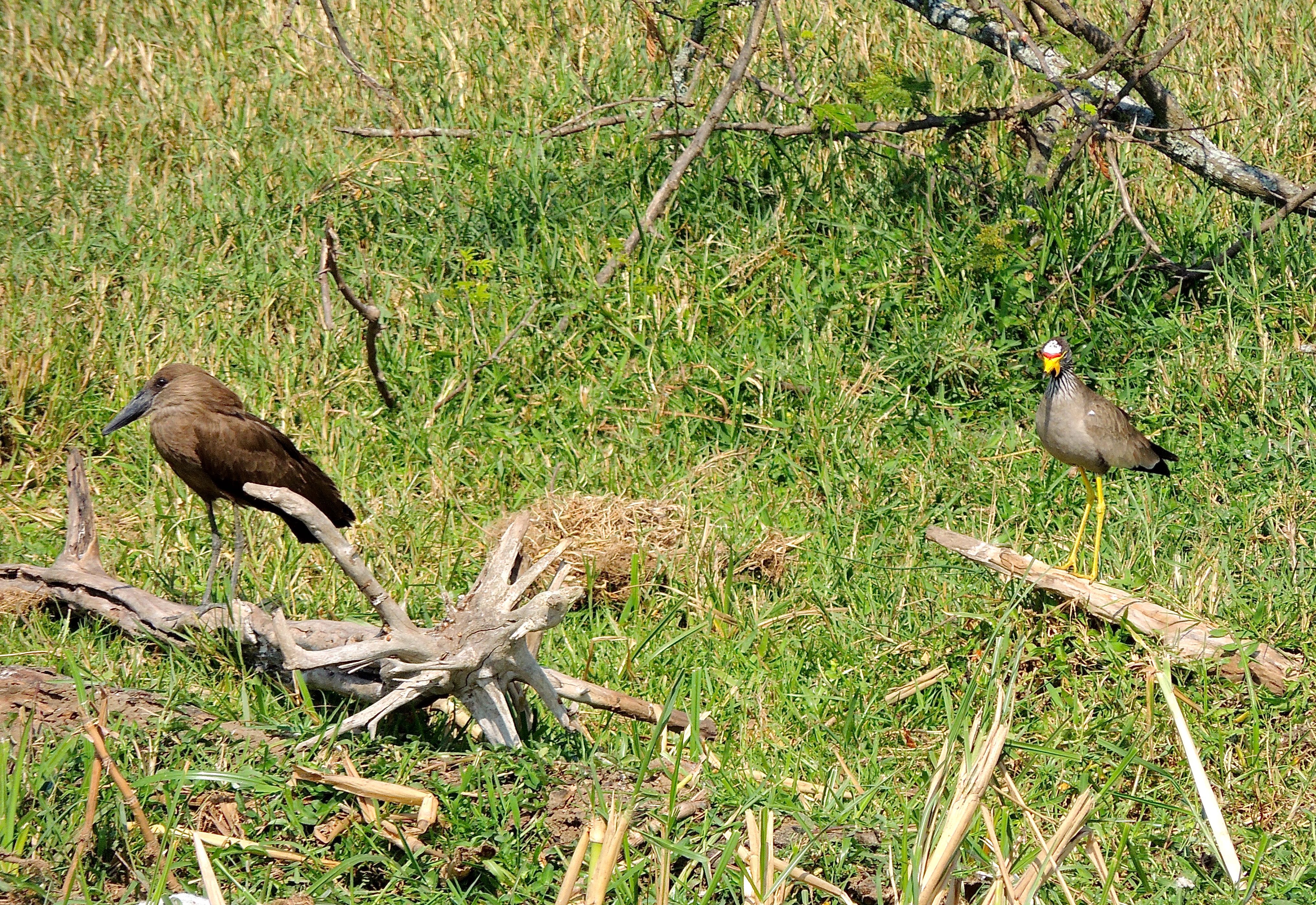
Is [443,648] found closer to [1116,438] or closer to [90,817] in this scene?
[90,817]

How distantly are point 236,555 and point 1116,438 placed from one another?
136 inches

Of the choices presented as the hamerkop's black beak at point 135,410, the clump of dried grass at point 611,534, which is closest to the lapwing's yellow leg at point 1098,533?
the clump of dried grass at point 611,534

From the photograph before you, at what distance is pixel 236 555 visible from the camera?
5102 millimetres

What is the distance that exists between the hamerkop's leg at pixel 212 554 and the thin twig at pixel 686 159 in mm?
2285

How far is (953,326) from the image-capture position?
648 centimetres

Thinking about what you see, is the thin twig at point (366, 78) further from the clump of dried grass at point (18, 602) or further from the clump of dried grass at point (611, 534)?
the clump of dried grass at point (18, 602)

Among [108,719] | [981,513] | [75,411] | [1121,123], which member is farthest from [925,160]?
[108,719]

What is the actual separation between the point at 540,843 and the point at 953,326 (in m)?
3.85

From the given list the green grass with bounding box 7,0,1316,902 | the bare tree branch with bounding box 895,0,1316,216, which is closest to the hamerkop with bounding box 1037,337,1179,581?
the green grass with bounding box 7,0,1316,902

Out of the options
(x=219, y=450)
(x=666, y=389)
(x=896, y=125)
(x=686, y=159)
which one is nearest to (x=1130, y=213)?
(x=896, y=125)

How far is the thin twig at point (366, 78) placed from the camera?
7266mm

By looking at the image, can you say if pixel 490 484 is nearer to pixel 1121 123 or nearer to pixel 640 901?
pixel 640 901

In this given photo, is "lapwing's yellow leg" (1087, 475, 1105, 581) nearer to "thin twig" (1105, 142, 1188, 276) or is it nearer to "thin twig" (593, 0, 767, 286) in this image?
"thin twig" (1105, 142, 1188, 276)

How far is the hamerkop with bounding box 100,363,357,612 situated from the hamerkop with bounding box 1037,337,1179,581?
285 centimetres
